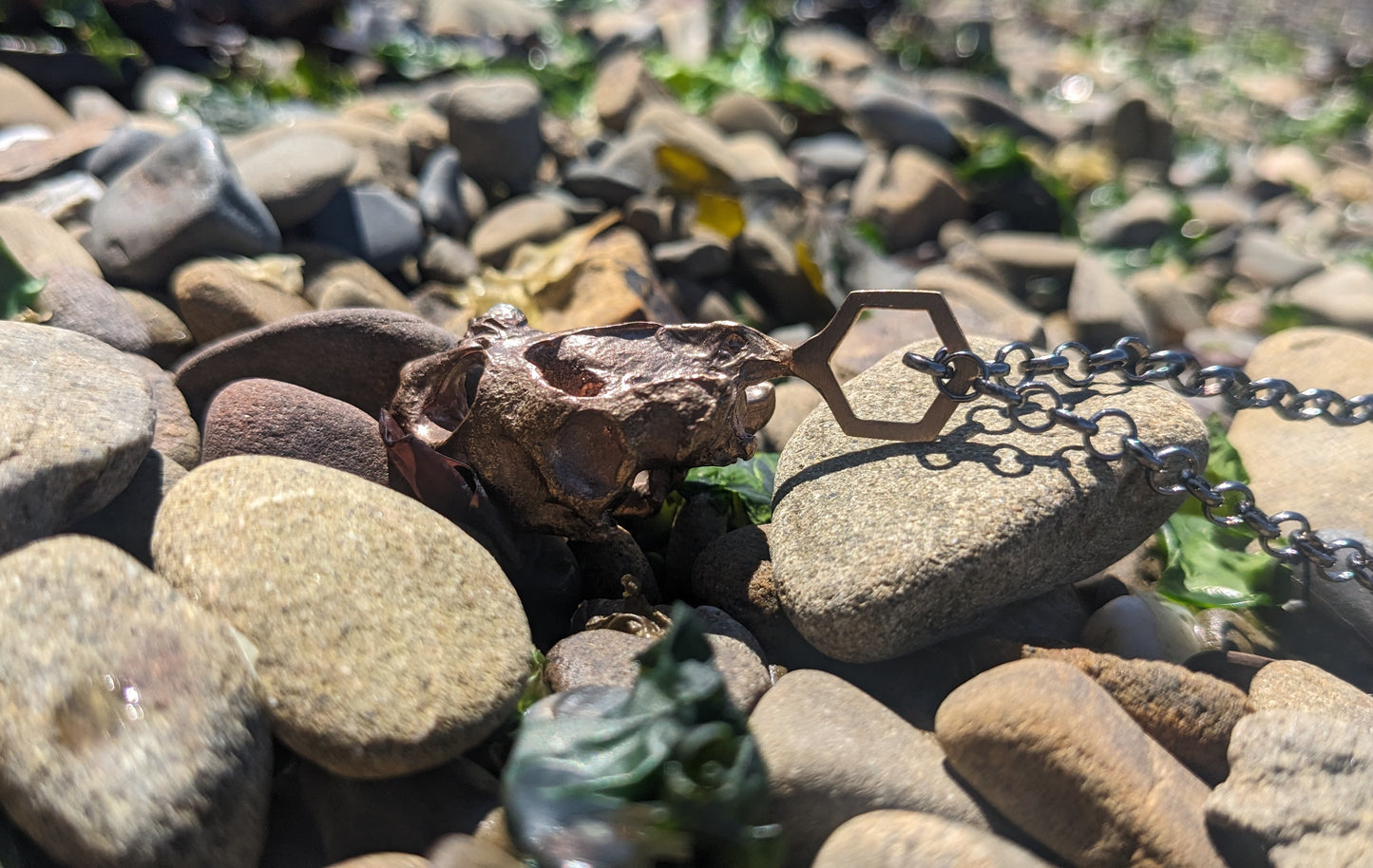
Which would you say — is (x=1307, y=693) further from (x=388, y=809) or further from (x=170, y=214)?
(x=170, y=214)

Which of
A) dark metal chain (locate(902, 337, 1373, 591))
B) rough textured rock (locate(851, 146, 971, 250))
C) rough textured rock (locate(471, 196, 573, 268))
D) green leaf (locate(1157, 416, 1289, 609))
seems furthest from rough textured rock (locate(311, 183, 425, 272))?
green leaf (locate(1157, 416, 1289, 609))

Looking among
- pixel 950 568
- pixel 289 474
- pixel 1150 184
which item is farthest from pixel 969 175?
pixel 289 474

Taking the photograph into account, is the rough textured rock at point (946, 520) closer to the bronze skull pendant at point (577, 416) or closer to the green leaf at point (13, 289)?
the bronze skull pendant at point (577, 416)

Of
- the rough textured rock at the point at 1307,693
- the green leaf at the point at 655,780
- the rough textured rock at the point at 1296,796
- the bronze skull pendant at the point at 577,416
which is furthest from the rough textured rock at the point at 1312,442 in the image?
the green leaf at the point at 655,780

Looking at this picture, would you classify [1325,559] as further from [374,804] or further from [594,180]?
[594,180]

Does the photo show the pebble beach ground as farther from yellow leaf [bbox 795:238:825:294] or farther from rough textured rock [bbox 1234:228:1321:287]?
rough textured rock [bbox 1234:228:1321:287]

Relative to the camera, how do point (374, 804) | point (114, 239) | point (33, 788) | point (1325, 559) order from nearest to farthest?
point (33, 788) → point (374, 804) → point (1325, 559) → point (114, 239)
